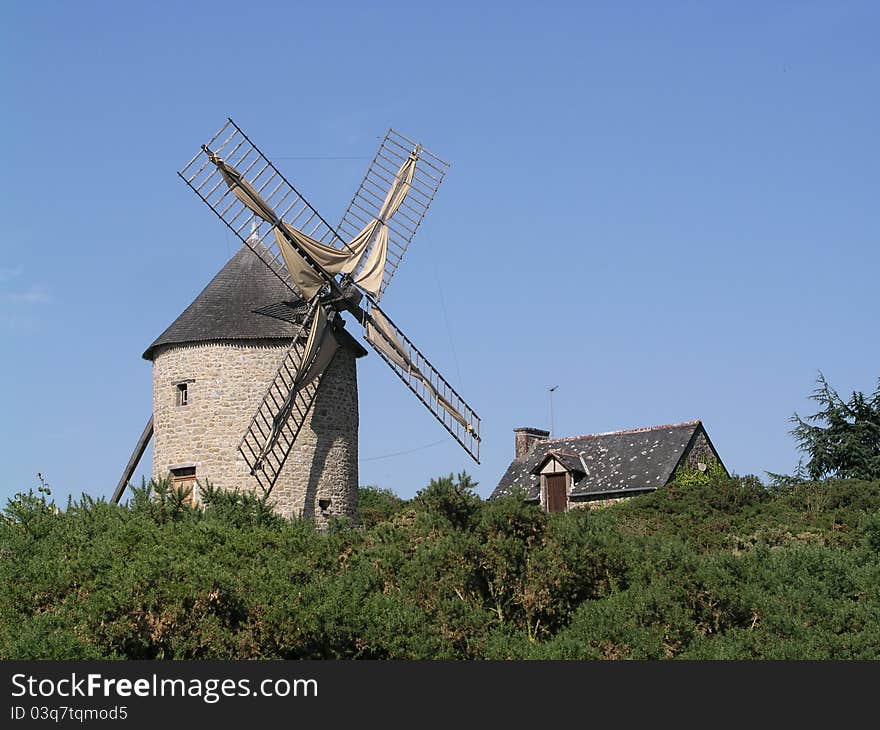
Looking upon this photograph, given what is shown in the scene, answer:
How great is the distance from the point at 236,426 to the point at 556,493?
39.3 ft

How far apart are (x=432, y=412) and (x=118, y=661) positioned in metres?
13.3

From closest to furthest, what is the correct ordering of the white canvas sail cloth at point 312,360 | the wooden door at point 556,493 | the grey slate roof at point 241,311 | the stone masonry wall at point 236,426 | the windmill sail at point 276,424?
1. the windmill sail at point 276,424
2. the white canvas sail cloth at point 312,360
3. the stone masonry wall at point 236,426
4. the grey slate roof at point 241,311
5. the wooden door at point 556,493

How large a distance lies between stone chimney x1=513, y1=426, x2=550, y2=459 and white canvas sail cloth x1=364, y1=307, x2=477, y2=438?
11.3 m

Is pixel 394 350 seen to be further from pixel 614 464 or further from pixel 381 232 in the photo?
pixel 614 464

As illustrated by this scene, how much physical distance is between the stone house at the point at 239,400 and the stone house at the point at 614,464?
28.0ft

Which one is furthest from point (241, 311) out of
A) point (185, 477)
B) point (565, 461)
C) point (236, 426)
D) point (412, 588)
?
point (565, 461)

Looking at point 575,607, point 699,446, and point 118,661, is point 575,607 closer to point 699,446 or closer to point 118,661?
point 118,661

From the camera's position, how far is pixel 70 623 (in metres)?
11.8

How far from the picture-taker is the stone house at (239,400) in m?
21.8

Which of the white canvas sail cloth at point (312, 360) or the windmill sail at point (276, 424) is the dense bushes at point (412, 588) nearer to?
the windmill sail at point (276, 424)

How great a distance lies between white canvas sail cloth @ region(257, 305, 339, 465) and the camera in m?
21.6

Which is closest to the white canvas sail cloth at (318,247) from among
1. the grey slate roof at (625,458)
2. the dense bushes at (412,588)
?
the dense bushes at (412,588)

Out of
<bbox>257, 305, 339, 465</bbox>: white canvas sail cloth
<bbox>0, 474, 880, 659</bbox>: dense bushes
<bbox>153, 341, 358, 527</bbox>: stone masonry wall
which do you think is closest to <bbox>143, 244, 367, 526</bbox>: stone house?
<bbox>153, 341, 358, 527</bbox>: stone masonry wall

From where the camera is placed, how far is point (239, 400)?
21.8 m
